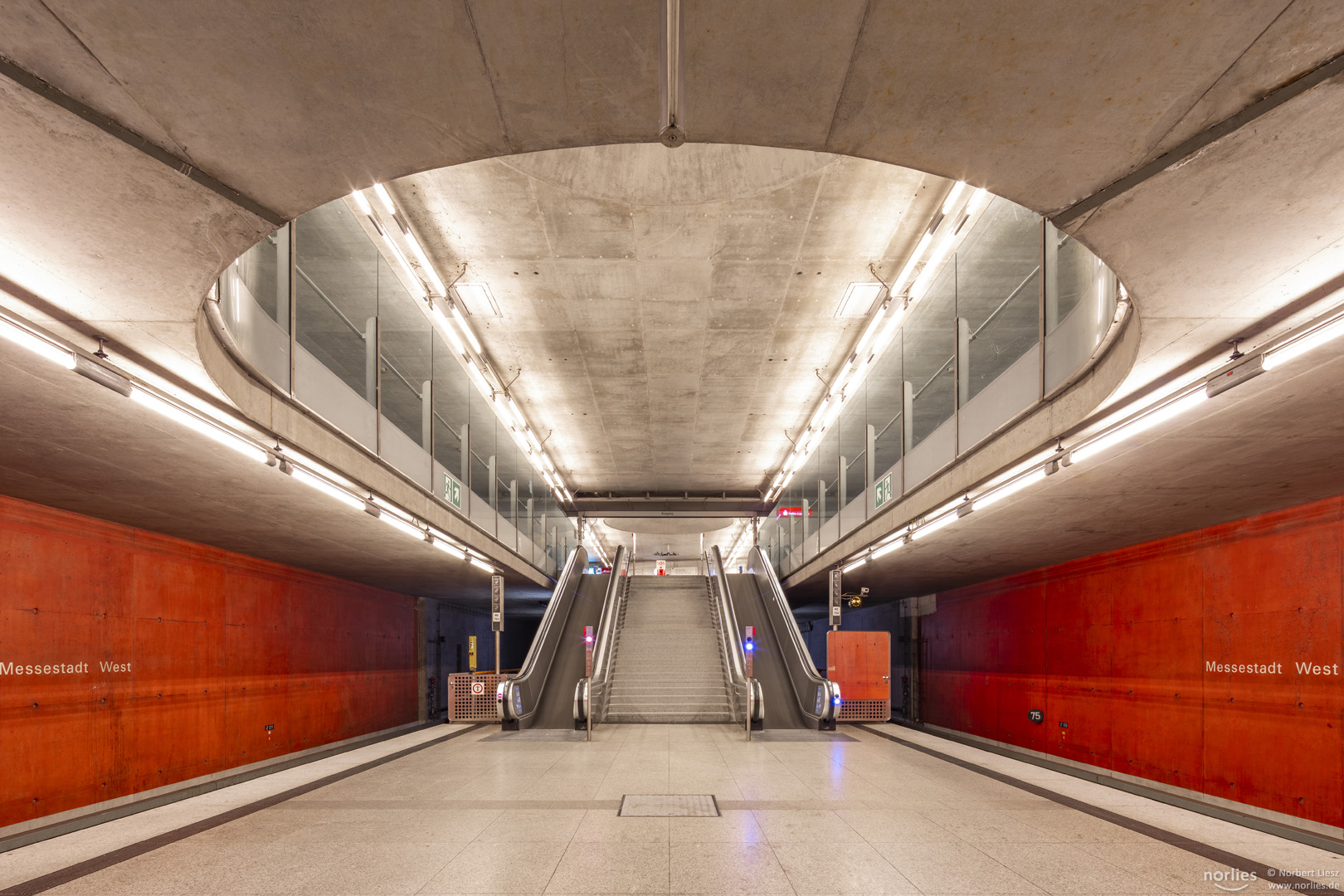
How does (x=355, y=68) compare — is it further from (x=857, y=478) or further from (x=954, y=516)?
(x=857, y=478)

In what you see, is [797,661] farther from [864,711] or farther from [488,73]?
[488,73]

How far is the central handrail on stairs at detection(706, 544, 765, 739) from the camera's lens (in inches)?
465

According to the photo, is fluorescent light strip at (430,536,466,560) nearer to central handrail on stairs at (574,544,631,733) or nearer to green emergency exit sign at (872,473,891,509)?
central handrail on stairs at (574,544,631,733)

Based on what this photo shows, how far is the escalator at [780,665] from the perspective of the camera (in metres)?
12.4

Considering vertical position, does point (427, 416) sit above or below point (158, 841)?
above

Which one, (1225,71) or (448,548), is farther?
(448,548)


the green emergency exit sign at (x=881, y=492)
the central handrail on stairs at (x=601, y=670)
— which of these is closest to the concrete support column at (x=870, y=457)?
the green emergency exit sign at (x=881, y=492)

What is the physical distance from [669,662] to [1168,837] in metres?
10.2

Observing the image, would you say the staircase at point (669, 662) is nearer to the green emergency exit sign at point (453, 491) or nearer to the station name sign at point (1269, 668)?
the green emergency exit sign at point (453, 491)

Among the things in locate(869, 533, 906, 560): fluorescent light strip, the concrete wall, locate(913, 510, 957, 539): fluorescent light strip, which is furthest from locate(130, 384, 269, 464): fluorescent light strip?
the concrete wall

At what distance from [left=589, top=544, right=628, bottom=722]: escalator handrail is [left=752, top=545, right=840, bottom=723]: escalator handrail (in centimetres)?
335

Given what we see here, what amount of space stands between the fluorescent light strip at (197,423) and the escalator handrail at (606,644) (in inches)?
279

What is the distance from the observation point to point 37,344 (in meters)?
3.80

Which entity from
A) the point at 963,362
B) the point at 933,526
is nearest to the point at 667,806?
the point at 933,526
